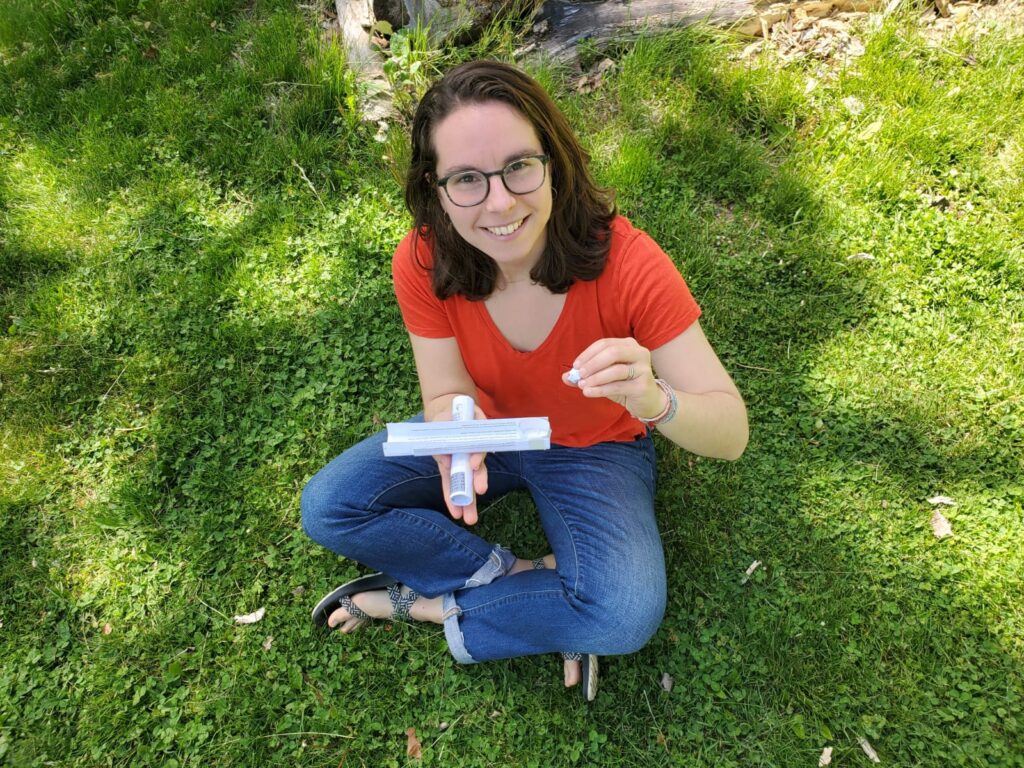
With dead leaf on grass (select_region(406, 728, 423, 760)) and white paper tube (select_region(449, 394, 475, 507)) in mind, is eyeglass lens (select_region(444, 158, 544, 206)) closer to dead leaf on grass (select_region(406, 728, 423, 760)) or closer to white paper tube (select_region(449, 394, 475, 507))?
white paper tube (select_region(449, 394, 475, 507))

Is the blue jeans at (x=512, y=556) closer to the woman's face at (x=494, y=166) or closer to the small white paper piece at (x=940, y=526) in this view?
the woman's face at (x=494, y=166)

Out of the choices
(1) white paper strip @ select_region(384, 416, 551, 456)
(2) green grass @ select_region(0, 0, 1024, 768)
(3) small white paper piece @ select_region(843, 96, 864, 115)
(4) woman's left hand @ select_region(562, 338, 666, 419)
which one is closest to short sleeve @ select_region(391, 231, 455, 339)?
(1) white paper strip @ select_region(384, 416, 551, 456)

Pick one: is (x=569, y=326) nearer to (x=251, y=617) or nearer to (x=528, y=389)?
(x=528, y=389)

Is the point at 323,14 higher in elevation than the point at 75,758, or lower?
higher

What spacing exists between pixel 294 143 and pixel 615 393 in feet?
8.77

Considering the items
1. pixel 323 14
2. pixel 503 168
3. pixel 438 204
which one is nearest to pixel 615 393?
pixel 503 168

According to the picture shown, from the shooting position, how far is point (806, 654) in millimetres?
2340

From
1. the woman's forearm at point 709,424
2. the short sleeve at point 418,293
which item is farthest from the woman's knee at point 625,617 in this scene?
the short sleeve at point 418,293

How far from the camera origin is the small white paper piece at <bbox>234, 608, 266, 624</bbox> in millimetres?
2543

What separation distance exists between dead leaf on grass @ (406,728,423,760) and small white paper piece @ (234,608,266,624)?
0.74 meters

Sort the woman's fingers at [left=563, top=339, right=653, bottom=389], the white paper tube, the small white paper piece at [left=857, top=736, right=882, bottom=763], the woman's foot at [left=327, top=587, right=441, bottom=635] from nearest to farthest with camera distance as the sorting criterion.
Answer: the woman's fingers at [left=563, top=339, right=653, bottom=389] → the white paper tube → the small white paper piece at [left=857, top=736, right=882, bottom=763] → the woman's foot at [left=327, top=587, right=441, bottom=635]

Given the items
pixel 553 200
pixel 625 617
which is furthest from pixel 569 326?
pixel 625 617

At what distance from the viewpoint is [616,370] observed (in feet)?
4.91

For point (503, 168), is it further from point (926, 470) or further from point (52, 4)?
point (52, 4)
